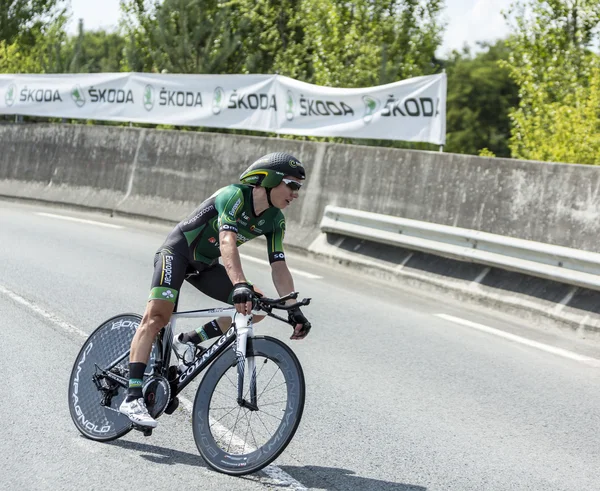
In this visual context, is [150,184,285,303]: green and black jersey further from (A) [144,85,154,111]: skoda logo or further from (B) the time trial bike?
(A) [144,85,154,111]: skoda logo

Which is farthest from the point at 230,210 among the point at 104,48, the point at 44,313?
the point at 104,48

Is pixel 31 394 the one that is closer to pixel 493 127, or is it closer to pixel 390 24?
pixel 390 24

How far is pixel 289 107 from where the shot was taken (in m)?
15.7

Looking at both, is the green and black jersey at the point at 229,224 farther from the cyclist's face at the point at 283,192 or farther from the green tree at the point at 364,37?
the green tree at the point at 364,37

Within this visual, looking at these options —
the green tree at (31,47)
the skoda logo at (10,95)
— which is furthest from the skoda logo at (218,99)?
the green tree at (31,47)

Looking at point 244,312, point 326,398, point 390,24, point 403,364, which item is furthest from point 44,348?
point 390,24

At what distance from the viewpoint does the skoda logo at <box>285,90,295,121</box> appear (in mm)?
15586

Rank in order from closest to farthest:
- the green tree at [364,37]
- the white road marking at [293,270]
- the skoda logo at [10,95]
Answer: the white road marking at [293,270] → the skoda logo at [10,95] → the green tree at [364,37]

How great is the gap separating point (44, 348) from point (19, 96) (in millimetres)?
15481

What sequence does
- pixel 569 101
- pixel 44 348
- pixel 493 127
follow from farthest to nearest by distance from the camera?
pixel 493 127 < pixel 569 101 < pixel 44 348

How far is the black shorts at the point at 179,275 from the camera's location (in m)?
5.13

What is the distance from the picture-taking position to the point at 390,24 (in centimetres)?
2700

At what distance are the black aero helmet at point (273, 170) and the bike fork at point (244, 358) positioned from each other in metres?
0.70

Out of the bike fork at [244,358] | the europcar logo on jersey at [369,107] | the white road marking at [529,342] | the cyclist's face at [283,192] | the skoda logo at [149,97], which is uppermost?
the skoda logo at [149,97]
